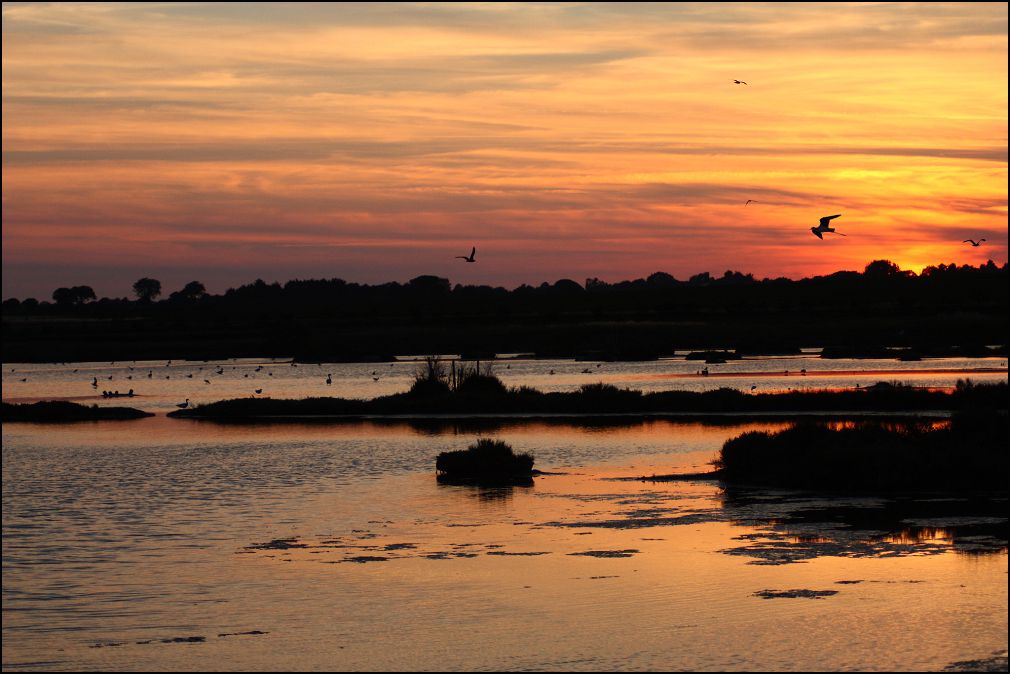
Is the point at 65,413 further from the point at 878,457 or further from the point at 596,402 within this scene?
the point at 878,457

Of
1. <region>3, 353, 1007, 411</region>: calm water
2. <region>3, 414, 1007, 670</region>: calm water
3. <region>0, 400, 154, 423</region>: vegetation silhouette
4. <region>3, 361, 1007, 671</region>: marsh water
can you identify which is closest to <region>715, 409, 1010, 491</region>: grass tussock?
<region>3, 361, 1007, 671</region>: marsh water

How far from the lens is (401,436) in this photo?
4866cm

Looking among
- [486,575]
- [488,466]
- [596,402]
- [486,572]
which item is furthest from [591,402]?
[486,575]

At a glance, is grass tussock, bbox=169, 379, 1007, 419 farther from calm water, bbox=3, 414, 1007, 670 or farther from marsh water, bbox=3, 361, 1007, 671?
calm water, bbox=3, 414, 1007, 670

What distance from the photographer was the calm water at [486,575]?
674 inches

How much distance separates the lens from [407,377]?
8662 centimetres

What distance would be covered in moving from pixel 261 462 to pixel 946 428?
20394 millimetres

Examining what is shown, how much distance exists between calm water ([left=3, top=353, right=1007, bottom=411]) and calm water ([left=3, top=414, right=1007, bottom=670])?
3448 centimetres

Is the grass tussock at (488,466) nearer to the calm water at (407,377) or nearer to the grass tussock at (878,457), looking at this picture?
the grass tussock at (878,457)

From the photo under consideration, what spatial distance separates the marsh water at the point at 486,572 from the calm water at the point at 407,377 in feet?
107

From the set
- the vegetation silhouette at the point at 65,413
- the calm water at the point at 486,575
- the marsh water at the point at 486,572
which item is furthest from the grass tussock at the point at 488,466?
the vegetation silhouette at the point at 65,413

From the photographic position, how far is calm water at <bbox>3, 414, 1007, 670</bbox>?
17.1m

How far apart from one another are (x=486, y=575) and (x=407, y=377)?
65.1 m

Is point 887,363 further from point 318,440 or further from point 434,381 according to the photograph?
point 318,440
